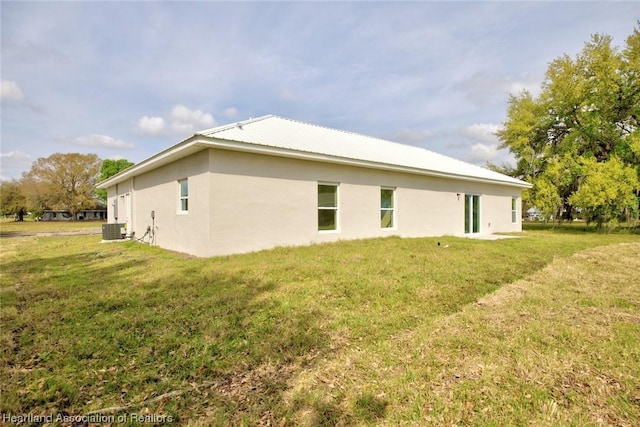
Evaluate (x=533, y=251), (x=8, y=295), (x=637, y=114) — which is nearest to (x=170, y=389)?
(x=8, y=295)

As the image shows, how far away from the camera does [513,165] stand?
23.2 m

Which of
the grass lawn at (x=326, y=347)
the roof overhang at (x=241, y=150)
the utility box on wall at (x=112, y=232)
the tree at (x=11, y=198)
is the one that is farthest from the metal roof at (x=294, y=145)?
the tree at (x=11, y=198)

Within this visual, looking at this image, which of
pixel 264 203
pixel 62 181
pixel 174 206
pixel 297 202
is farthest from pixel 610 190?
pixel 62 181

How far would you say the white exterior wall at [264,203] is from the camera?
8.14m

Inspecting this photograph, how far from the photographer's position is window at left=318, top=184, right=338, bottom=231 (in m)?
10.3

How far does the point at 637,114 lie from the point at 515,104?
22.2 ft

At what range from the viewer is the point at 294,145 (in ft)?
31.2

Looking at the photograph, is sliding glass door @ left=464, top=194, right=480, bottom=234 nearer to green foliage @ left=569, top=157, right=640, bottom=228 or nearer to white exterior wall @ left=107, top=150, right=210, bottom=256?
green foliage @ left=569, top=157, right=640, bottom=228

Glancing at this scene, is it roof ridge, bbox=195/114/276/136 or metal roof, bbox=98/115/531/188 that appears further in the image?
roof ridge, bbox=195/114/276/136

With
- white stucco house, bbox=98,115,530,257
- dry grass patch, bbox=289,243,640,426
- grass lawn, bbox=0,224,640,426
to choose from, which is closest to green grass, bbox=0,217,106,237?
white stucco house, bbox=98,115,530,257

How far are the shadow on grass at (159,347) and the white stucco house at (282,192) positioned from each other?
10.3 ft

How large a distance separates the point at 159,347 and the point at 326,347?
1.77m

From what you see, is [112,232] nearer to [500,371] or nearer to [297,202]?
[297,202]

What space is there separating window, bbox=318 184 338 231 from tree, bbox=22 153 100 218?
160 feet
